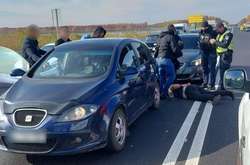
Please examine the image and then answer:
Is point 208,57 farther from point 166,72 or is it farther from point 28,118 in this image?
point 28,118

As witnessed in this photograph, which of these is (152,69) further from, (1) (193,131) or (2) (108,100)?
(2) (108,100)

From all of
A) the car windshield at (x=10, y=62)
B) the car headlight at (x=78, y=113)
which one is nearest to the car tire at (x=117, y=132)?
the car headlight at (x=78, y=113)

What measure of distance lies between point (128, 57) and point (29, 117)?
2.17m

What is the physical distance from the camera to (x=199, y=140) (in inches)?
225

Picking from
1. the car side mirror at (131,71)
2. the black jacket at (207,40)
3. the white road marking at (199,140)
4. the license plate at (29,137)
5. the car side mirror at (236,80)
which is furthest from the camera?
the black jacket at (207,40)

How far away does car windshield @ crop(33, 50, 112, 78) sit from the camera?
564 centimetres

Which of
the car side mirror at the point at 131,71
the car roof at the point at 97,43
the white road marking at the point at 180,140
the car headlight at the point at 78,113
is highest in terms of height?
the car roof at the point at 97,43

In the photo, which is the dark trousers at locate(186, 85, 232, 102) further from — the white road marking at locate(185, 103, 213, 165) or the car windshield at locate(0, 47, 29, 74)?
the car windshield at locate(0, 47, 29, 74)

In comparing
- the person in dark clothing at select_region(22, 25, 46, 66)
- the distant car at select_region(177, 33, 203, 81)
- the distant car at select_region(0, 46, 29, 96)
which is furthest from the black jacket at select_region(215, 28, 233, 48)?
the distant car at select_region(0, 46, 29, 96)

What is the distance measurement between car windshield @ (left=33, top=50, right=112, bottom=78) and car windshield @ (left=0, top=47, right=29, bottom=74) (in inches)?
59.9

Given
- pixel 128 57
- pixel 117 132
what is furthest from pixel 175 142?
pixel 128 57

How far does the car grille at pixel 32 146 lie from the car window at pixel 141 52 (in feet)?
8.87

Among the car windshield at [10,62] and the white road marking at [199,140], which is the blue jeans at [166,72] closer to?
the white road marking at [199,140]

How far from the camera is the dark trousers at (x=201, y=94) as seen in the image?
27.9 feet
